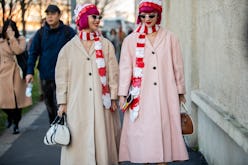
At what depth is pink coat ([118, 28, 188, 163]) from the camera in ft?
18.3

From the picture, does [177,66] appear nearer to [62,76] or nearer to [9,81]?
[62,76]

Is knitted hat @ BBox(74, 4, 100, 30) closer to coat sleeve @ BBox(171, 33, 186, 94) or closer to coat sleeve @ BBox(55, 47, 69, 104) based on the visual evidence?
coat sleeve @ BBox(55, 47, 69, 104)

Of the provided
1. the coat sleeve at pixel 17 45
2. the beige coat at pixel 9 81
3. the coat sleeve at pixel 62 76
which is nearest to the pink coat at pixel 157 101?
the coat sleeve at pixel 62 76

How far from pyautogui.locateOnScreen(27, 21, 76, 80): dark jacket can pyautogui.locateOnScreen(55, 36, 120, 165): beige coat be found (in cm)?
190

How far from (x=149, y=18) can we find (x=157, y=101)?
2.79ft

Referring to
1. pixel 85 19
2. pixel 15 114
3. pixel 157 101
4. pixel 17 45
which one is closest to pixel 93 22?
pixel 85 19

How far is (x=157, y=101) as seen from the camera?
5.57 m

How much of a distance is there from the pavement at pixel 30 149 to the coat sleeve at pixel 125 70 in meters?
1.82

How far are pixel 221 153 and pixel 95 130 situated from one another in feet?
4.70

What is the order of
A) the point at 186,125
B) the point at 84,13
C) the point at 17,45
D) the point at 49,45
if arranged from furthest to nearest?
the point at 17,45, the point at 49,45, the point at 84,13, the point at 186,125

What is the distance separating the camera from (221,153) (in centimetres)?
608

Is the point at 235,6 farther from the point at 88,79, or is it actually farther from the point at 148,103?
the point at 88,79

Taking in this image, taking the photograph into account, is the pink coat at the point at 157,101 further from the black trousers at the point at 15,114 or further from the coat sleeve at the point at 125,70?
the black trousers at the point at 15,114

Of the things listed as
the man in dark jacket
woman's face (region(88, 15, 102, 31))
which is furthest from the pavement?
woman's face (region(88, 15, 102, 31))
